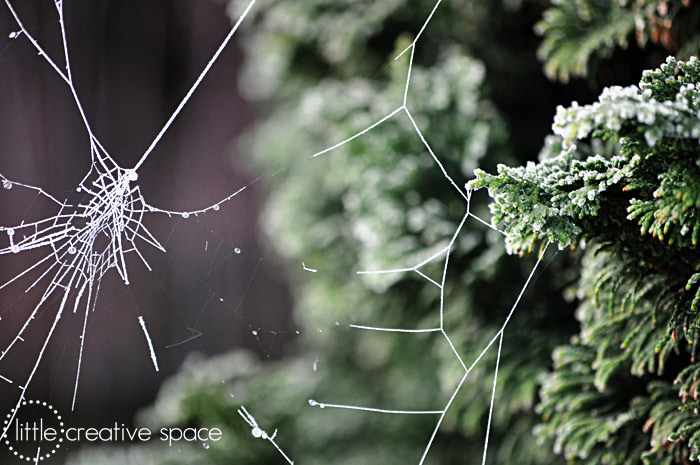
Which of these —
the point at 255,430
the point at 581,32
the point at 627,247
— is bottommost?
the point at 255,430

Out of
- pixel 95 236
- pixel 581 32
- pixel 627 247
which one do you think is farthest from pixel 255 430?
pixel 581 32

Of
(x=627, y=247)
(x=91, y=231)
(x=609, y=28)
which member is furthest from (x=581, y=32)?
(x=91, y=231)

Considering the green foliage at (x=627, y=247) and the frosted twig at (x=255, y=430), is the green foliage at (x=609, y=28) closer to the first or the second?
the green foliage at (x=627, y=247)

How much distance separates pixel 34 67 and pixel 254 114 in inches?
39.5

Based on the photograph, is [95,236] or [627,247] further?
[95,236]

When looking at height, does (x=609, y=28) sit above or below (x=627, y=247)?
above

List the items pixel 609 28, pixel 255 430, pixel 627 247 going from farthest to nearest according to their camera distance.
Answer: pixel 255 430, pixel 609 28, pixel 627 247

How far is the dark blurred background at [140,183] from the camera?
3.77 ft

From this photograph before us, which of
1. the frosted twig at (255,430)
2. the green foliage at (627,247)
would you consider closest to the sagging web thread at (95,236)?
the green foliage at (627,247)

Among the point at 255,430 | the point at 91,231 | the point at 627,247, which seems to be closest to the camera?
the point at 627,247

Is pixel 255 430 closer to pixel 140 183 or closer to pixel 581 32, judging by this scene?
pixel 140 183

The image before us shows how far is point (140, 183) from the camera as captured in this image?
1.21 m

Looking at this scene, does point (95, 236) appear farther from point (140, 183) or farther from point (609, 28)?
point (609, 28)

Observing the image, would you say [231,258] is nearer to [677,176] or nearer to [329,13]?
[329,13]
